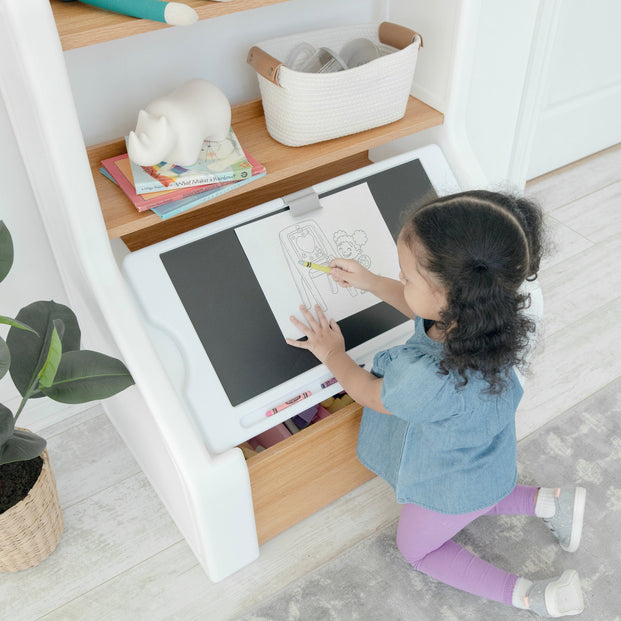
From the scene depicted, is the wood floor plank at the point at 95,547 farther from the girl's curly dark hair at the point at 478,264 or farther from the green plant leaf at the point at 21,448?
the girl's curly dark hair at the point at 478,264

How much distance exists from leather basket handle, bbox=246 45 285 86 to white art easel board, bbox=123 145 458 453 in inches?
9.0

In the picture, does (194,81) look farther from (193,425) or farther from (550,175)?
(550,175)

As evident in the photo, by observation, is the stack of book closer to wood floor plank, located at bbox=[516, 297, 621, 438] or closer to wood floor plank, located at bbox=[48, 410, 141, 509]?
wood floor plank, located at bbox=[48, 410, 141, 509]

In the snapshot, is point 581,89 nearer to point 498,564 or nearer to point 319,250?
point 319,250

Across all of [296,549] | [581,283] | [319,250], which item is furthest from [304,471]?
[581,283]

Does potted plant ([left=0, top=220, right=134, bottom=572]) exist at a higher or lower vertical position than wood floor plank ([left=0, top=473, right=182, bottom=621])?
higher

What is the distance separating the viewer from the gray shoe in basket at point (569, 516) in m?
1.24

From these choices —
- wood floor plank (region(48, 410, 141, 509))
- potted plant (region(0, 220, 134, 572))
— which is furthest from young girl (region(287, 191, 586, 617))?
wood floor plank (region(48, 410, 141, 509))

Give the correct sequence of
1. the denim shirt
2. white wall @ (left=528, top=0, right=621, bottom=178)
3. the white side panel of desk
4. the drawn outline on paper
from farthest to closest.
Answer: white wall @ (left=528, top=0, right=621, bottom=178) → the drawn outline on paper → the denim shirt → the white side panel of desk

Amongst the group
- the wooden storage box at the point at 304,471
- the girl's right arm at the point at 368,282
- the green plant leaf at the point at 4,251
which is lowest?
the wooden storage box at the point at 304,471

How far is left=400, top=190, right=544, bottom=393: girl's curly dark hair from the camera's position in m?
0.86

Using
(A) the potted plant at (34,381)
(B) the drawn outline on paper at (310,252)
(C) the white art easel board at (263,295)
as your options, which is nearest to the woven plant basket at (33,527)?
(A) the potted plant at (34,381)

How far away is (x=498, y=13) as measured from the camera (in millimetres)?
1483

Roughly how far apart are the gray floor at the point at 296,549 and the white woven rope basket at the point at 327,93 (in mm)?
778
